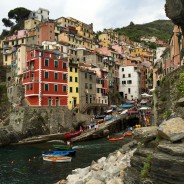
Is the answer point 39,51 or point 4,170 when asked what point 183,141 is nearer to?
point 4,170

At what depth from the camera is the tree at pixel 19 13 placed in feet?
467

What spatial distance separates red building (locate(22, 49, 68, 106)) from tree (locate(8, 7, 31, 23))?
7774 cm

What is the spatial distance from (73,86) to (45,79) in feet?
30.7

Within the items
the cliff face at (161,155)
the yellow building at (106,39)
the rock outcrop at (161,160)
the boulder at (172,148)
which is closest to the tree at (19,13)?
the yellow building at (106,39)

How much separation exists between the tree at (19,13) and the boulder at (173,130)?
138436mm

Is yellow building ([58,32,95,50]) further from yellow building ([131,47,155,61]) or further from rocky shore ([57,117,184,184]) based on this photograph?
rocky shore ([57,117,184,184])

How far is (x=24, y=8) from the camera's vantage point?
143 metres

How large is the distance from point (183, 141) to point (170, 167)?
5.30 feet

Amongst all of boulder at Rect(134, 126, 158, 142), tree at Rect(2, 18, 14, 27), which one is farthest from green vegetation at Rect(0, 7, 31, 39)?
boulder at Rect(134, 126, 158, 142)

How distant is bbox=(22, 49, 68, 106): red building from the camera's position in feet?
223

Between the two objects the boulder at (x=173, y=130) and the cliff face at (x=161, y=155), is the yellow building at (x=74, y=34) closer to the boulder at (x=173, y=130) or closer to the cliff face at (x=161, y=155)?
the cliff face at (x=161, y=155)

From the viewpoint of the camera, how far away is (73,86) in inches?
2980

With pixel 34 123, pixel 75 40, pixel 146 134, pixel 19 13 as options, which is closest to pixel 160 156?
pixel 146 134

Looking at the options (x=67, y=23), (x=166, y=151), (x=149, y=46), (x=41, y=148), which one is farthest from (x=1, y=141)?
(x=149, y=46)
